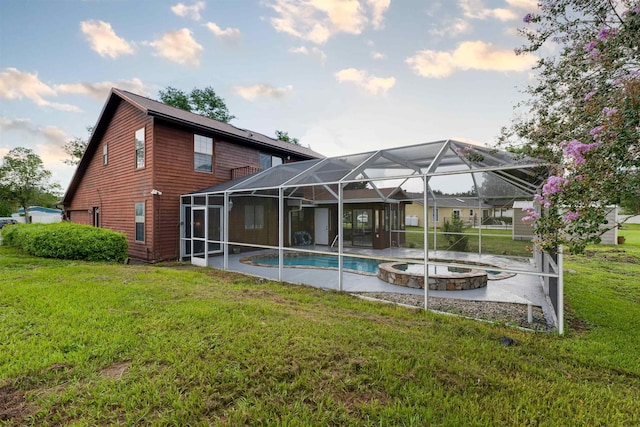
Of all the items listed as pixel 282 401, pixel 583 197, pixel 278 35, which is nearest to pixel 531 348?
pixel 583 197

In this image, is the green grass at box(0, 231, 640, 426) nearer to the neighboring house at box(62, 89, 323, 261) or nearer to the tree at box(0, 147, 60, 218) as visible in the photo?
the neighboring house at box(62, 89, 323, 261)

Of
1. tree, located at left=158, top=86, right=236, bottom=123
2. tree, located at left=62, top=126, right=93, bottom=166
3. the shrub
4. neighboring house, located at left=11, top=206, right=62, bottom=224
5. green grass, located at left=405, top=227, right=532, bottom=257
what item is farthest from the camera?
neighboring house, located at left=11, top=206, right=62, bottom=224

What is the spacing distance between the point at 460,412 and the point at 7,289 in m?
7.16

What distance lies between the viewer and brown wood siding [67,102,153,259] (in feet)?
32.3

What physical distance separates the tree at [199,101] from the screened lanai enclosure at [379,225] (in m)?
14.7

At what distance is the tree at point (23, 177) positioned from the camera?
80.8 ft

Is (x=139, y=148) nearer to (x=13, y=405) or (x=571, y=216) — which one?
(x=13, y=405)

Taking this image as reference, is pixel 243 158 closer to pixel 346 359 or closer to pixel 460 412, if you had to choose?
pixel 346 359

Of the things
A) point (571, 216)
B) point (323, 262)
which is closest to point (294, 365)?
point (571, 216)

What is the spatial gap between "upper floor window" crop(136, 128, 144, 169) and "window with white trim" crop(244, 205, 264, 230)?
4067 mm

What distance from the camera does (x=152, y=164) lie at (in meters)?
9.55

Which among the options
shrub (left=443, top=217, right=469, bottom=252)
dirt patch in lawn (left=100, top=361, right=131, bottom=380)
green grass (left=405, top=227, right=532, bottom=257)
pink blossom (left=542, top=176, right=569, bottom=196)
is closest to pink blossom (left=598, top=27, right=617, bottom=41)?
pink blossom (left=542, top=176, right=569, bottom=196)

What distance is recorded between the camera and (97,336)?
10.9 feet

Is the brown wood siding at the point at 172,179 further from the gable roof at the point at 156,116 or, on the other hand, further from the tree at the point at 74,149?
the tree at the point at 74,149
